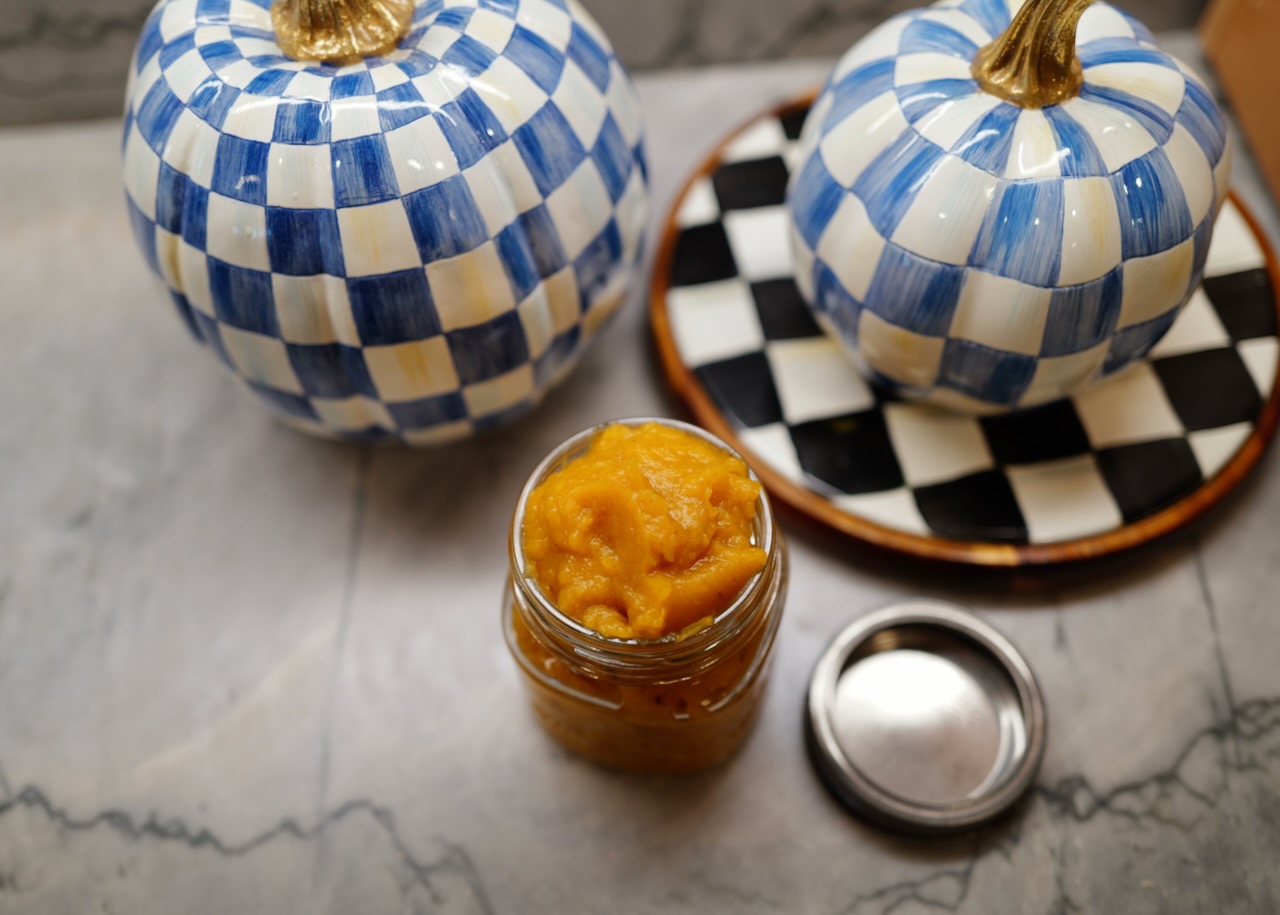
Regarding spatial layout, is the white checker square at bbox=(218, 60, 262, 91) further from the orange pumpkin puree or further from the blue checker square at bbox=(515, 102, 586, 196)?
the orange pumpkin puree

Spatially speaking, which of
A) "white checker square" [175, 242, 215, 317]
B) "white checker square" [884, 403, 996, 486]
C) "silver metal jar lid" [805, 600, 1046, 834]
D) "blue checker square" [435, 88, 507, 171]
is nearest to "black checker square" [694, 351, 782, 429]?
"white checker square" [884, 403, 996, 486]

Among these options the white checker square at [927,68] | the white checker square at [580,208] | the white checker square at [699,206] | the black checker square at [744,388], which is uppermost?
the white checker square at [927,68]

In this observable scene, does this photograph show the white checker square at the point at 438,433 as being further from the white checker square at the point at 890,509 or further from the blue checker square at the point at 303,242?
the white checker square at the point at 890,509

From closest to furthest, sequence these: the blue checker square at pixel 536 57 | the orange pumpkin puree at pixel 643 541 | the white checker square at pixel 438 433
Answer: the orange pumpkin puree at pixel 643 541 → the blue checker square at pixel 536 57 → the white checker square at pixel 438 433

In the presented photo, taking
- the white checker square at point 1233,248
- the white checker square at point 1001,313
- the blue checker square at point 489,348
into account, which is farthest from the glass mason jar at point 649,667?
the white checker square at point 1233,248

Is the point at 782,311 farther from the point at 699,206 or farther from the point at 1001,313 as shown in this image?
the point at 1001,313
